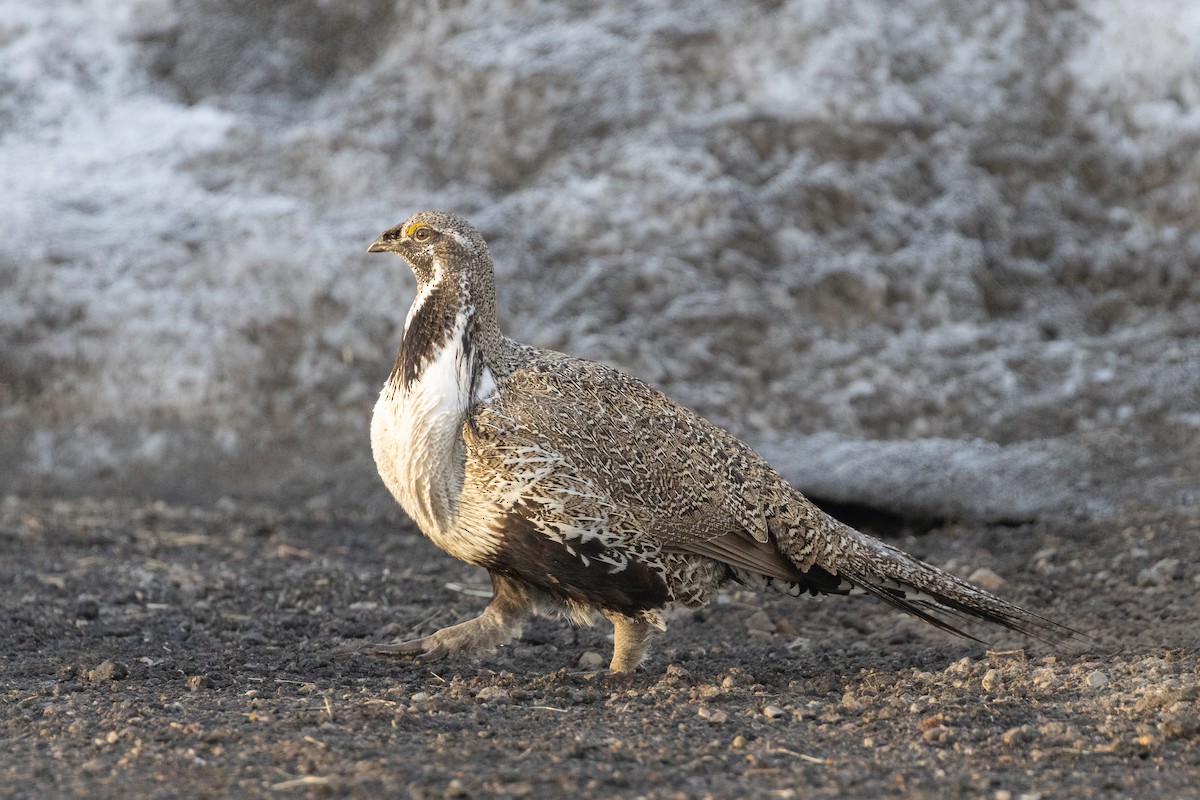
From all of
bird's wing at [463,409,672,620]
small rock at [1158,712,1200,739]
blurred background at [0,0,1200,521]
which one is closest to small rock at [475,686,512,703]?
bird's wing at [463,409,672,620]

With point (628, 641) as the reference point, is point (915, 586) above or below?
above

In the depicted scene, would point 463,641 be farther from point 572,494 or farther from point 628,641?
point 572,494

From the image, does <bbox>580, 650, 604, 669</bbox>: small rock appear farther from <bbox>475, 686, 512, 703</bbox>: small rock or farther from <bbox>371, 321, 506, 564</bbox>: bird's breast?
<bbox>475, 686, 512, 703</bbox>: small rock

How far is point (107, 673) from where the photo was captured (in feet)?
15.8

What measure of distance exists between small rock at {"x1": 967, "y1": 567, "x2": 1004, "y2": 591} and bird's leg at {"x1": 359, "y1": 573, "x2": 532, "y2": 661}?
233 cm

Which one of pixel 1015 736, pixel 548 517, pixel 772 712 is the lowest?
pixel 772 712

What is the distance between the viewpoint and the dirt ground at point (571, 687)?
3686 mm

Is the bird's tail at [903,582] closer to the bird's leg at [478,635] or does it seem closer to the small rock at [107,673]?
the bird's leg at [478,635]

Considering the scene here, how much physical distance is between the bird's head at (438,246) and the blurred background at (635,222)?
3648 mm

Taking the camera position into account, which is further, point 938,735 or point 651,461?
point 651,461

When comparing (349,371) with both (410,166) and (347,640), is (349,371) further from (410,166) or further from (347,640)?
(347,640)

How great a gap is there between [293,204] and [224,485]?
7.94 feet

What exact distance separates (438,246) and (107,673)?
1.99 meters

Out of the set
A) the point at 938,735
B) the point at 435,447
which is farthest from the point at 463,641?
the point at 938,735
